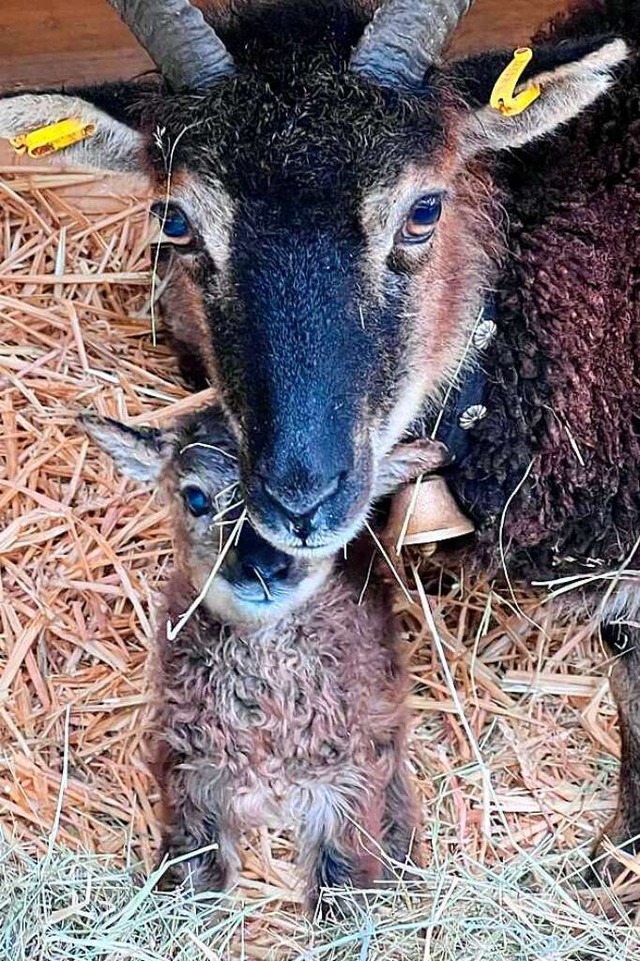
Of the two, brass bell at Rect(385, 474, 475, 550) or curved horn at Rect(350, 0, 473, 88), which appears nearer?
curved horn at Rect(350, 0, 473, 88)

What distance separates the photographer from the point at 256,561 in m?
3.28

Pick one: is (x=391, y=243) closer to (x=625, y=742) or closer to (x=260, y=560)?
(x=260, y=560)

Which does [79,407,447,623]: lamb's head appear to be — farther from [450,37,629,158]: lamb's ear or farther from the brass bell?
[450,37,629,158]: lamb's ear

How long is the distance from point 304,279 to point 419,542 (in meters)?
0.97

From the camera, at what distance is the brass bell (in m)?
3.56

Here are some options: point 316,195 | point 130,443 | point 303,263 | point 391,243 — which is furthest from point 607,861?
point 316,195

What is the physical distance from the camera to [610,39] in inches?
123

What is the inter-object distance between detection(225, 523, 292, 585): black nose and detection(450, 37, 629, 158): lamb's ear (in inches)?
44.2

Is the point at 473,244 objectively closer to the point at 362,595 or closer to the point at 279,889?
the point at 362,595

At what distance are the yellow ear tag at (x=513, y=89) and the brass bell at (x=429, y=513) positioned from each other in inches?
38.8

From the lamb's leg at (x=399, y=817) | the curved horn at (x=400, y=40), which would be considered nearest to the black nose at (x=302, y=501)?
the curved horn at (x=400, y=40)

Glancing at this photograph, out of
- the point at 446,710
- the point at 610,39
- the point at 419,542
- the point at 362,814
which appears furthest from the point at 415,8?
the point at 446,710

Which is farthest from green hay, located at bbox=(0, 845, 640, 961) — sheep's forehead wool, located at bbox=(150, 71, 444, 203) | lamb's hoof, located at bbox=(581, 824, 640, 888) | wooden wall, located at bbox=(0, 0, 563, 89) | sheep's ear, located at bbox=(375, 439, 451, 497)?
wooden wall, located at bbox=(0, 0, 563, 89)

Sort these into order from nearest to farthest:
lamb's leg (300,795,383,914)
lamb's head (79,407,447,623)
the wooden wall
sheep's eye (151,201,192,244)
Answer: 1. sheep's eye (151,201,192,244)
2. lamb's head (79,407,447,623)
3. lamb's leg (300,795,383,914)
4. the wooden wall
